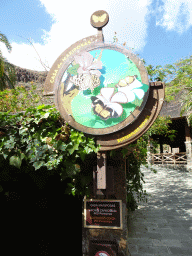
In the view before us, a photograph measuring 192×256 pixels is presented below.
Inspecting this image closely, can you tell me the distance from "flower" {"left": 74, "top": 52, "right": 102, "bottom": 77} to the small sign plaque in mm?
1475

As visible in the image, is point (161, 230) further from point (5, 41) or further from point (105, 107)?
point (5, 41)

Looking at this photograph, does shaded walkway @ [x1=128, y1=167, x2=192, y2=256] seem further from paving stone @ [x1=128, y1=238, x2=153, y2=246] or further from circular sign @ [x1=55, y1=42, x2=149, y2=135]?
circular sign @ [x1=55, y1=42, x2=149, y2=135]

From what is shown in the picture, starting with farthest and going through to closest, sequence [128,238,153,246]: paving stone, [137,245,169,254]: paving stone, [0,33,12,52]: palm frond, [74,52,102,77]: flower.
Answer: [0,33,12,52]: palm frond → [128,238,153,246]: paving stone → [137,245,169,254]: paving stone → [74,52,102,77]: flower

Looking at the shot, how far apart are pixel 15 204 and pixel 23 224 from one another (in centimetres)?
30

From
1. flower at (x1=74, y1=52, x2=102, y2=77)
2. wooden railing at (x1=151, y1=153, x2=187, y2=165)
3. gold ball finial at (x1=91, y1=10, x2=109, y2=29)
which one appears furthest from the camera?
wooden railing at (x1=151, y1=153, x2=187, y2=165)

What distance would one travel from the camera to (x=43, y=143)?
2.20 meters

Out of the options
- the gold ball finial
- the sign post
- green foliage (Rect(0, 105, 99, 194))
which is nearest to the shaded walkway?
the sign post

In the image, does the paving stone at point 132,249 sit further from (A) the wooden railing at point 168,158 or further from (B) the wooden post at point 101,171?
(A) the wooden railing at point 168,158

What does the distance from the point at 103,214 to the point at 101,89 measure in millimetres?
1447

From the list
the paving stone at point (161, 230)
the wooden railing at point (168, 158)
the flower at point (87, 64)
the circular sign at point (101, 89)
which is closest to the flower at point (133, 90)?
the circular sign at point (101, 89)

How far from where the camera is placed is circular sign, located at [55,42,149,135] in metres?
2.03

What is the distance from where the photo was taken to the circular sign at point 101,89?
203cm

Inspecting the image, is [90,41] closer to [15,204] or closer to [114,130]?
[114,130]

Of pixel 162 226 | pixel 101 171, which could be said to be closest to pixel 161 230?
pixel 162 226
